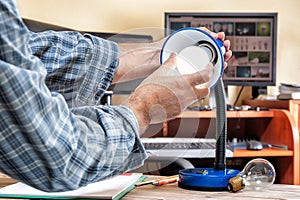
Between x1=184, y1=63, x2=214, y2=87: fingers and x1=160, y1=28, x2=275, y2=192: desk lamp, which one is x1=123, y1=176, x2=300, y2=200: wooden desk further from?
x1=184, y1=63, x2=214, y2=87: fingers

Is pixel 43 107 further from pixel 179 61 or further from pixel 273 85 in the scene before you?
pixel 273 85

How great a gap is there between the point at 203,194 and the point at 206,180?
0.04 metres

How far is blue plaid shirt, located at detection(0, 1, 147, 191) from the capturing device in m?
0.48

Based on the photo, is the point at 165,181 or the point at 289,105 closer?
the point at 165,181

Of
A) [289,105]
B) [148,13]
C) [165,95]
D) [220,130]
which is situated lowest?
[289,105]

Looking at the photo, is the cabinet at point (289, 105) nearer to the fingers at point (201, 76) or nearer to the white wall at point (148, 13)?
the white wall at point (148, 13)

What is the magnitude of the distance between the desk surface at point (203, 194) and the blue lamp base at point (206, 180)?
0.6 inches

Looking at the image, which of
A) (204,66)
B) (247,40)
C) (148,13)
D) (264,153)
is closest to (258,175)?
(204,66)

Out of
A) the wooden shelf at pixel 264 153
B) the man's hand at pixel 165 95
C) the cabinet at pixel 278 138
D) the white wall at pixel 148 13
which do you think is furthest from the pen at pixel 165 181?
the white wall at pixel 148 13

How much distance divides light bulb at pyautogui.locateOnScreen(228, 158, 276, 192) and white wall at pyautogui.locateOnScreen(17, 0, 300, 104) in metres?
1.54

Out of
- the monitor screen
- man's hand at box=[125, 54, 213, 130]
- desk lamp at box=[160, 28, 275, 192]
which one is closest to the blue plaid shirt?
man's hand at box=[125, 54, 213, 130]

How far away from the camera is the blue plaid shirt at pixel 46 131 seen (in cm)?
48

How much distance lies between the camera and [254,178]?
0.96 m

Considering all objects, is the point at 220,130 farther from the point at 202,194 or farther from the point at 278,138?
the point at 278,138
